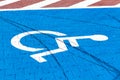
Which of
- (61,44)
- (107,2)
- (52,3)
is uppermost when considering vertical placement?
(52,3)

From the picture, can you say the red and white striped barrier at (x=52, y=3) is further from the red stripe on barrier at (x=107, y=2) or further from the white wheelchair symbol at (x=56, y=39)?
the white wheelchair symbol at (x=56, y=39)

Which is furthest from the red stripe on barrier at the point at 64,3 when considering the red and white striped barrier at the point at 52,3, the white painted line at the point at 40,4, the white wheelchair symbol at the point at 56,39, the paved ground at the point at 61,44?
the white wheelchair symbol at the point at 56,39

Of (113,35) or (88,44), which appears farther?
(113,35)

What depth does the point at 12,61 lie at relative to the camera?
30.4 feet

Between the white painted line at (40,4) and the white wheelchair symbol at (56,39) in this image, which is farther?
the white painted line at (40,4)

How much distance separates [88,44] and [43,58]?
172 cm

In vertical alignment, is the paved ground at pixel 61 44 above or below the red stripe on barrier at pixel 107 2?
above

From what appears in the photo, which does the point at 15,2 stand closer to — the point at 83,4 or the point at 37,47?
the point at 83,4

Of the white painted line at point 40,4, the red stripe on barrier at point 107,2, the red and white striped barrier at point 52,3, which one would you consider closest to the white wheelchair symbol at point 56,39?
the white painted line at point 40,4

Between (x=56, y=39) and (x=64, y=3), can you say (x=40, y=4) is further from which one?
(x=56, y=39)

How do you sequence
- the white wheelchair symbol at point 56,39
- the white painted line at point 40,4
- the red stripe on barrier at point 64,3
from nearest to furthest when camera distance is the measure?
1. the white wheelchair symbol at point 56,39
2. the white painted line at point 40,4
3. the red stripe on barrier at point 64,3

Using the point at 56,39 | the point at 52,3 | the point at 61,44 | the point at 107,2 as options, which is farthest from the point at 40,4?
the point at 61,44

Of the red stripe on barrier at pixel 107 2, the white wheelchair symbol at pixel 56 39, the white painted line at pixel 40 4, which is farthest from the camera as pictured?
the red stripe on barrier at pixel 107 2

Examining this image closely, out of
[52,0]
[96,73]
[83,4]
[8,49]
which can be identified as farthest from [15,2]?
[96,73]
